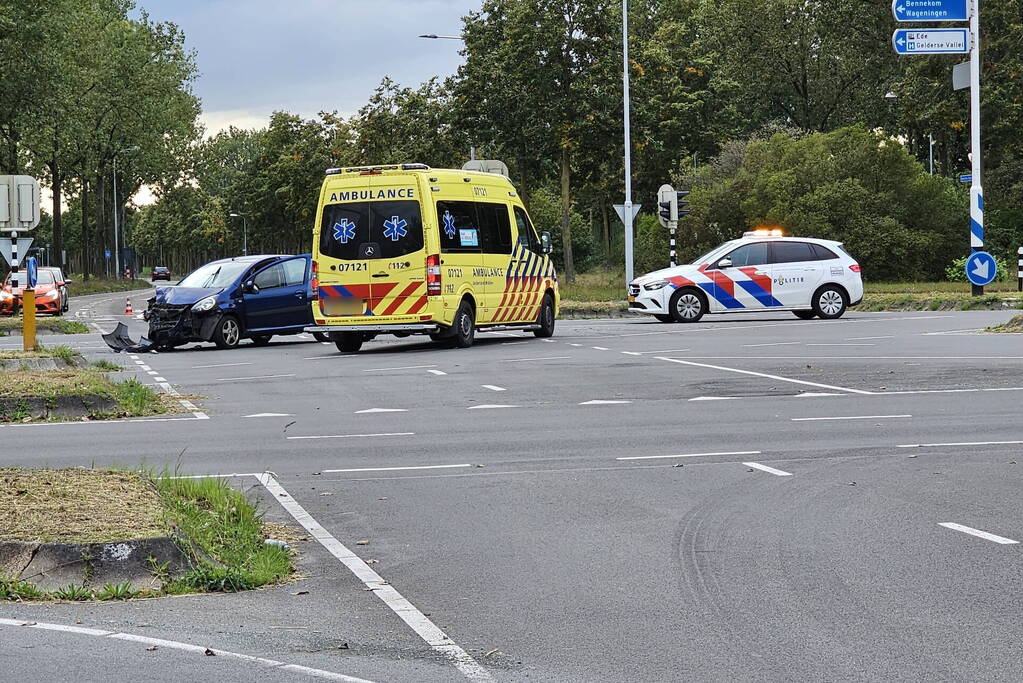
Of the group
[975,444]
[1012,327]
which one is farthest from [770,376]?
[1012,327]

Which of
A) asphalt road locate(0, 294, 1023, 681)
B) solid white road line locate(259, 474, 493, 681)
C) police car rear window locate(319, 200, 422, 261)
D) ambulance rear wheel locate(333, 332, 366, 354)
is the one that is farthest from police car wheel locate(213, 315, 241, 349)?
solid white road line locate(259, 474, 493, 681)

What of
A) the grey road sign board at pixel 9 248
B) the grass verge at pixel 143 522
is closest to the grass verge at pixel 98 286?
the grey road sign board at pixel 9 248

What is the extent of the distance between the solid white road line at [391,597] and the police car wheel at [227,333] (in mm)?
16546

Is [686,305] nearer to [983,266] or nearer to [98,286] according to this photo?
[983,266]

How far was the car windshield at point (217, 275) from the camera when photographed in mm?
26545

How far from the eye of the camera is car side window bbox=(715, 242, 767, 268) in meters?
28.8

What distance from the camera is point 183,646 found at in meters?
5.77

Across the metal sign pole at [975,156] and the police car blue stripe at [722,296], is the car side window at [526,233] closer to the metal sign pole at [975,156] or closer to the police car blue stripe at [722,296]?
the police car blue stripe at [722,296]

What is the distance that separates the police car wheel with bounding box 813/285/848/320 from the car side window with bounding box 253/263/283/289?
1067cm

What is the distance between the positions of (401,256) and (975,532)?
15.7 metres

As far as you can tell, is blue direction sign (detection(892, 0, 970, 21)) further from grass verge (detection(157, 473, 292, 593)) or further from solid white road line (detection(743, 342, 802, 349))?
grass verge (detection(157, 473, 292, 593))

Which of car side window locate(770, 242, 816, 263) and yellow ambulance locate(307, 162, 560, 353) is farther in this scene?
car side window locate(770, 242, 816, 263)

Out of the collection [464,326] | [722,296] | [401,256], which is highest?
[401,256]

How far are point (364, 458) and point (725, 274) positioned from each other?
18498 mm
